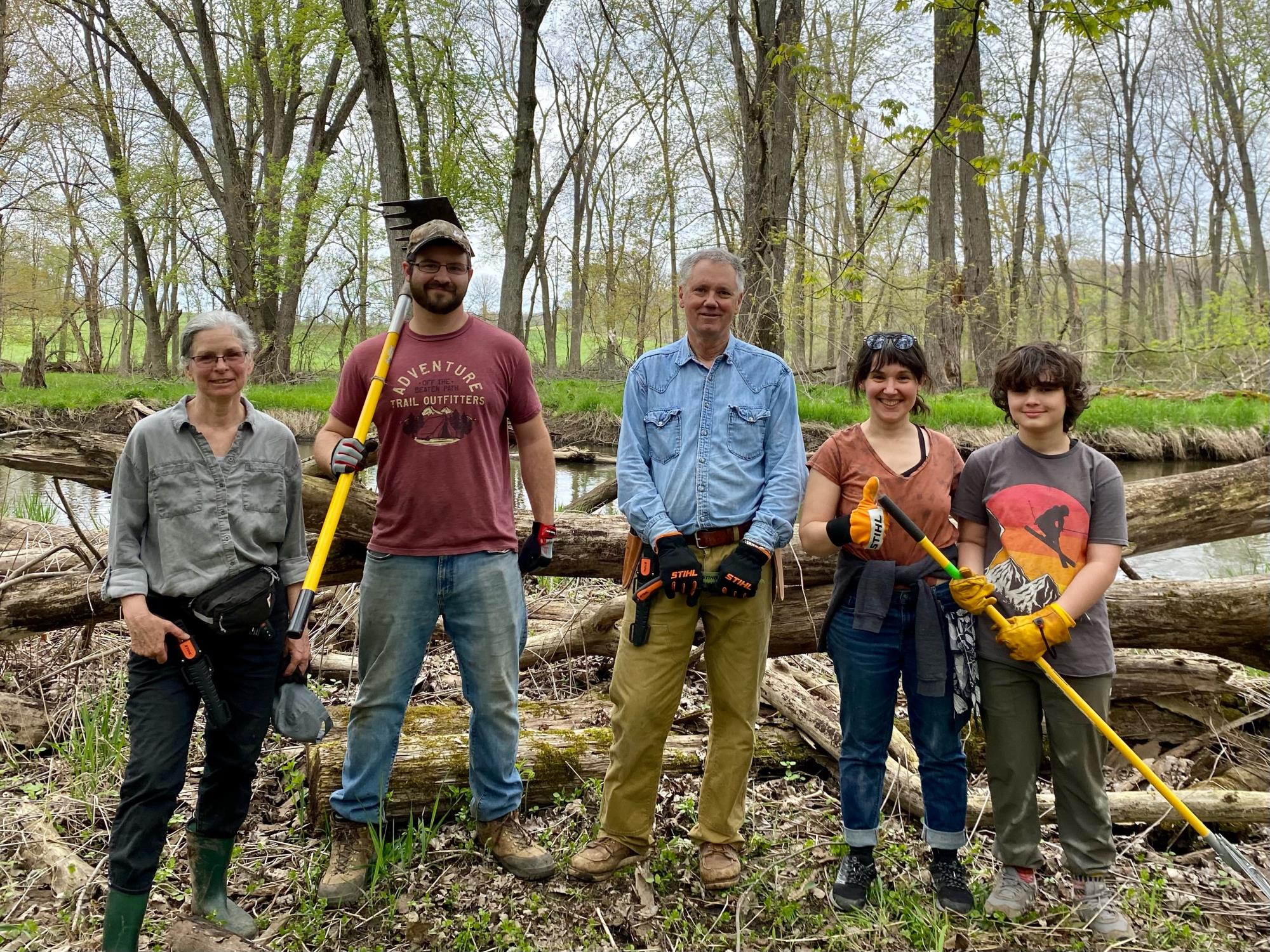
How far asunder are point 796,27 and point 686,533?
6.78m

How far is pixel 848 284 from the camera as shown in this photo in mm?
7195

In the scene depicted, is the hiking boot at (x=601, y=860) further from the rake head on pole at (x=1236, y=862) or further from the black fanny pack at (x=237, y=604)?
the rake head on pole at (x=1236, y=862)

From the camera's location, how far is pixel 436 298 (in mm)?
3158

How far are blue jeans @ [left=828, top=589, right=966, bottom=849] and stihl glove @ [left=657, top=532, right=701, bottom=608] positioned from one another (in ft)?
2.10

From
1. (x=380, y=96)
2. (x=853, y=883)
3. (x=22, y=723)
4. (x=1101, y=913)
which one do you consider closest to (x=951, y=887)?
(x=853, y=883)

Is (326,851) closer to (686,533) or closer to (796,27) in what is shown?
(686,533)

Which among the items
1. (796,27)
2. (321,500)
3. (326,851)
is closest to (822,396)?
(796,27)

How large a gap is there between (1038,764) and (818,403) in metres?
11.6

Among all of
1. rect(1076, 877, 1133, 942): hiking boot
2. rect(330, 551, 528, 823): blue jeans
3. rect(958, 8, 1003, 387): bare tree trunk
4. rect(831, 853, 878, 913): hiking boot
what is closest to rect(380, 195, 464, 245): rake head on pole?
rect(330, 551, 528, 823): blue jeans

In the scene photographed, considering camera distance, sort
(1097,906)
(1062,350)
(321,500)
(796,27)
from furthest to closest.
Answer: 1. (796,27)
2. (321,500)
3. (1062,350)
4. (1097,906)

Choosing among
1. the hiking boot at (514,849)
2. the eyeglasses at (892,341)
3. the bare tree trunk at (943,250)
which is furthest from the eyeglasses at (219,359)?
the bare tree trunk at (943,250)

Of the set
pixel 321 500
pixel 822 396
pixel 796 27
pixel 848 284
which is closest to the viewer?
pixel 321 500

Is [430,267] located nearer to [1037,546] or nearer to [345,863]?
[345,863]

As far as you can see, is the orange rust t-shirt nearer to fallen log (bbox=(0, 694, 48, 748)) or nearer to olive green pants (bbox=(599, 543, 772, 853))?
olive green pants (bbox=(599, 543, 772, 853))
